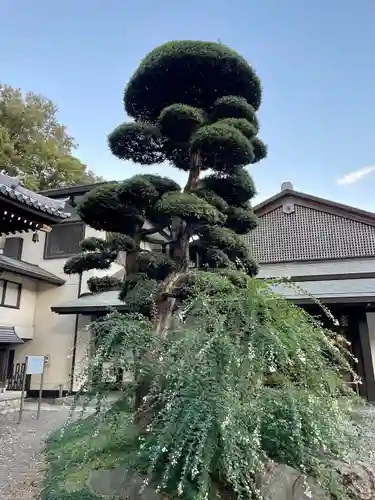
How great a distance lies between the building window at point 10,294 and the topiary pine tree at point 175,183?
6482 mm

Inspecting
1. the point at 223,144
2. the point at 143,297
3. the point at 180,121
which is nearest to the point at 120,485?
the point at 143,297

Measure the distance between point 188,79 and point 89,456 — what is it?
469 cm

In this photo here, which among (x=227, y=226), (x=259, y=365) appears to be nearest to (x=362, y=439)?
(x=259, y=365)

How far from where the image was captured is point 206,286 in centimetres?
380

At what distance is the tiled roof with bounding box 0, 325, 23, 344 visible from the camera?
9.91 metres

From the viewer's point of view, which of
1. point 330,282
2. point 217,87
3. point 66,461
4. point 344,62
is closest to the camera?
point 66,461

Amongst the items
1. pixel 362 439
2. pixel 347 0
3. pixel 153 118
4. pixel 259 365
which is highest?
pixel 347 0

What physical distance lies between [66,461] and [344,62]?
8163mm

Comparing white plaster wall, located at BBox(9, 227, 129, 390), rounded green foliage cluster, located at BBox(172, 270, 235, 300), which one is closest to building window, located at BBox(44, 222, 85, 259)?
white plaster wall, located at BBox(9, 227, 129, 390)

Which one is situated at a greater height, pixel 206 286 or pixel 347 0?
pixel 347 0

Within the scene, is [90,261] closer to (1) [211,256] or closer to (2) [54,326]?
(1) [211,256]

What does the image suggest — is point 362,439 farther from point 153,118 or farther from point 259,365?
point 153,118

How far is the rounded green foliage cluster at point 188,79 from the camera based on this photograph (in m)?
4.81

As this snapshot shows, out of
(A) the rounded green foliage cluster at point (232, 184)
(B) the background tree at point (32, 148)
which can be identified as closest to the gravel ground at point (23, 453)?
(A) the rounded green foliage cluster at point (232, 184)
